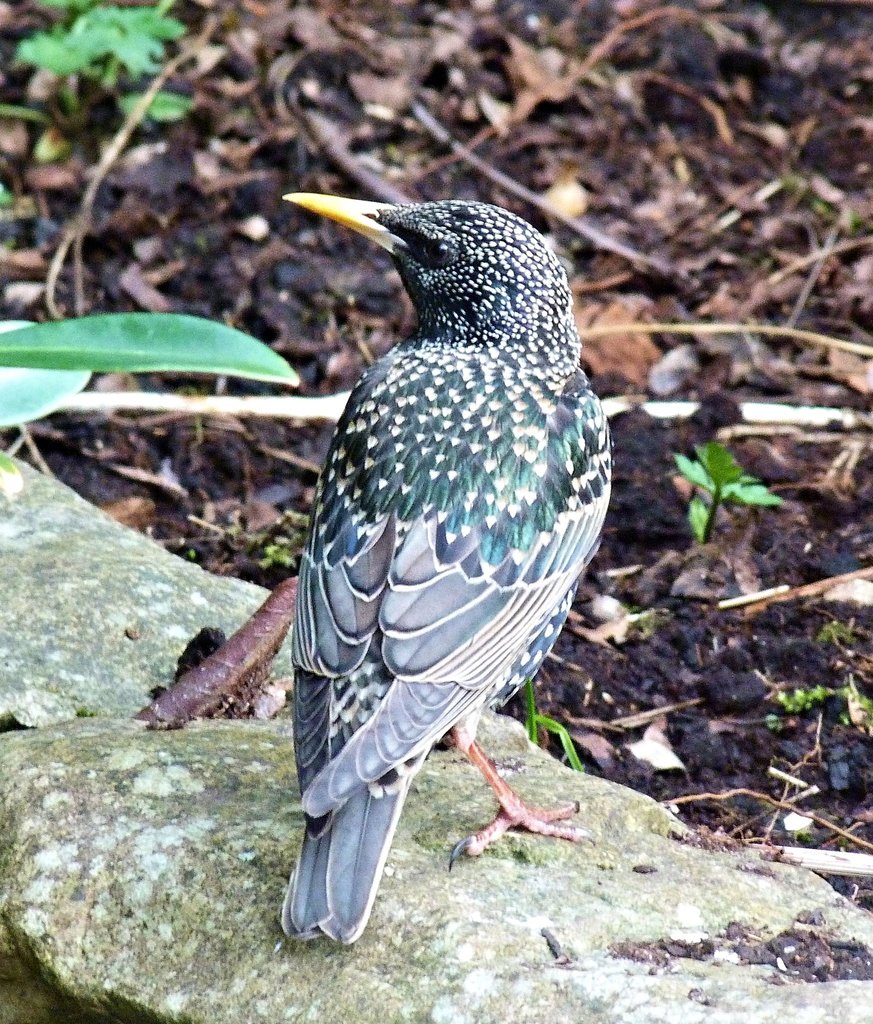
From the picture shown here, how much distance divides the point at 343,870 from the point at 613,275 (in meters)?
4.27

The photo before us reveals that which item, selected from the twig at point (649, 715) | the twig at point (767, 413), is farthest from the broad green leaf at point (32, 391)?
the twig at point (767, 413)

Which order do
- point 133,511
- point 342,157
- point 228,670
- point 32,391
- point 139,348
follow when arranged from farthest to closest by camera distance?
1. point 342,157
2. point 133,511
3. point 228,670
4. point 32,391
5. point 139,348

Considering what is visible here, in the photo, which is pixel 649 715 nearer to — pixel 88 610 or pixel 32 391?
pixel 88 610

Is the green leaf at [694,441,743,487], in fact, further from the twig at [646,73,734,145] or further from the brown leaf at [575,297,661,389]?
the twig at [646,73,734,145]

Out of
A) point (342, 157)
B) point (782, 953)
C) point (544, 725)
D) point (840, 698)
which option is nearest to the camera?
point (782, 953)

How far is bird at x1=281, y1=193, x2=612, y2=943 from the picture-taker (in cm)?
316

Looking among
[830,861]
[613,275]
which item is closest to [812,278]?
[613,275]

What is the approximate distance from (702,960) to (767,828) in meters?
1.33

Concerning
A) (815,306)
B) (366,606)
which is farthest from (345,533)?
(815,306)

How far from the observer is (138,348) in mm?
3301

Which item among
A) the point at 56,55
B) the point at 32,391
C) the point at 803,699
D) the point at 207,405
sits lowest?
the point at 207,405

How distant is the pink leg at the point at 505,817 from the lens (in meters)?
3.43

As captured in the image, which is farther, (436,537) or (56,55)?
(56,55)

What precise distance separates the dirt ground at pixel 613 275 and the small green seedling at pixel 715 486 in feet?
0.34
